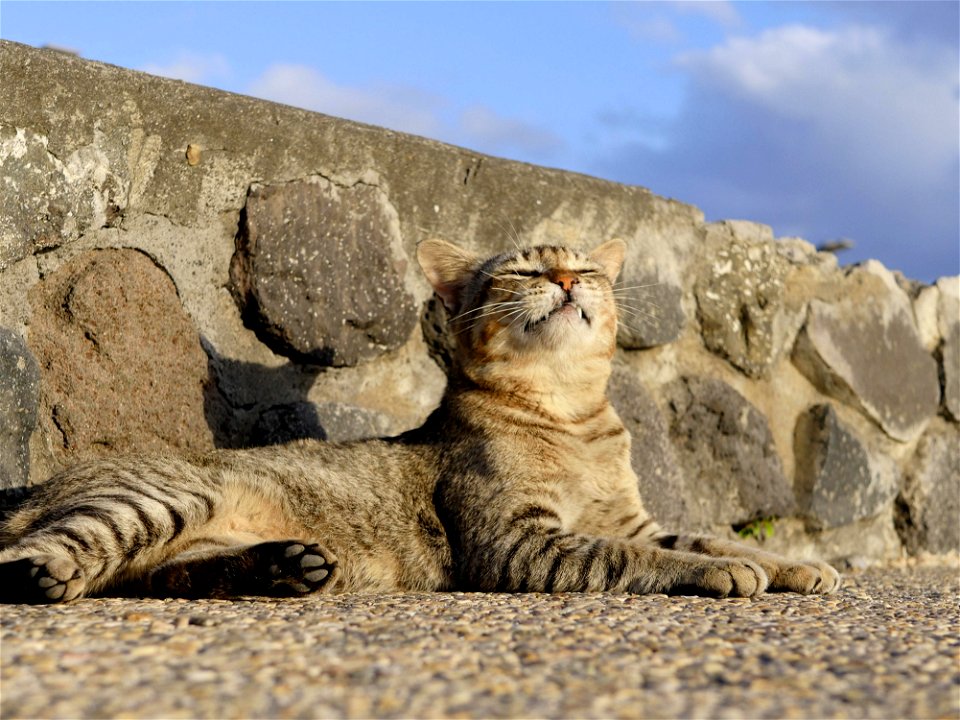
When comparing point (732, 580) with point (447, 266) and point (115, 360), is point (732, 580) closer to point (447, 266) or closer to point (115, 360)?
point (447, 266)

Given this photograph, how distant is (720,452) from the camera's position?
5.68 m

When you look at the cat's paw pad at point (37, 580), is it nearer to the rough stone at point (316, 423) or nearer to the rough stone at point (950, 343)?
the rough stone at point (316, 423)

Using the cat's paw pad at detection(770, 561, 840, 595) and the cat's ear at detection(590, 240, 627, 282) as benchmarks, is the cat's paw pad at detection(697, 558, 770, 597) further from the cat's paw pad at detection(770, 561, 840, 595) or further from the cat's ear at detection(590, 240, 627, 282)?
the cat's ear at detection(590, 240, 627, 282)

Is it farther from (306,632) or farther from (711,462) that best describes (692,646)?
(711,462)

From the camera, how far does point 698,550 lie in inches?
158

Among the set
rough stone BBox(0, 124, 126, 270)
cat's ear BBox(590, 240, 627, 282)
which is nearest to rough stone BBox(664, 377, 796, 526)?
cat's ear BBox(590, 240, 627, 282)

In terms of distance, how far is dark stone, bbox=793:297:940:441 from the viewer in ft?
19.9

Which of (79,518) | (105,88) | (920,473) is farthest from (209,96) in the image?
(920,473)

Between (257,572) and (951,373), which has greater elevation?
(951,373)

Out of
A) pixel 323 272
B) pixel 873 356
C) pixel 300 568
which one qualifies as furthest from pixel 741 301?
pixel 300 568

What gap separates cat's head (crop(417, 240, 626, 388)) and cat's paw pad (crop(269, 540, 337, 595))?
1.29 meters

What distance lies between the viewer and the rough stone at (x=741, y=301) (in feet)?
19.0

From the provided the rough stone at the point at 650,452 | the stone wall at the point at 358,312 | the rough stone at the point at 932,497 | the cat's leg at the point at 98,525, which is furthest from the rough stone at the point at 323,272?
the rough stone at the point at 932,497

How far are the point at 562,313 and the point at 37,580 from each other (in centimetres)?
210
